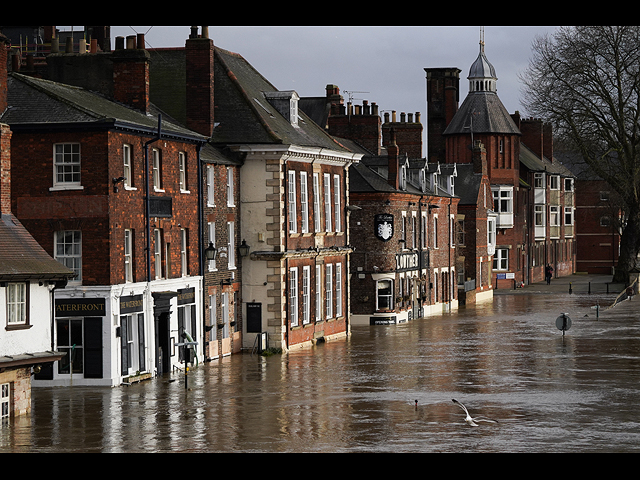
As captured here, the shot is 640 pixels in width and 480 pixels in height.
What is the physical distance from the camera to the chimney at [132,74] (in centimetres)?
3534

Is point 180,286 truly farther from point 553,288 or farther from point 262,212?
point 553,288

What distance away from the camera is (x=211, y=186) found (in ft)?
128

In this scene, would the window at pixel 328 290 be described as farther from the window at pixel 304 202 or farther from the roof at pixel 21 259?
the roof at pixel 21 259

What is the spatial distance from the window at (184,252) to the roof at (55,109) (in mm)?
4441

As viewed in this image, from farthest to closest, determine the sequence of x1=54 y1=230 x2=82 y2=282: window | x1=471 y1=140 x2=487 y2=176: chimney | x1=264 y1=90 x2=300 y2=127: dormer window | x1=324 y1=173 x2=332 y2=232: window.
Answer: x1=471 y1=140 x2=487 y2=176: chimney → x1=324 y1=173 x2=332 y2=232: window → x1=264 y1=90 x2=300 y2=127: dormer window → x1=54 y1=230 x2=82 y2=282: window

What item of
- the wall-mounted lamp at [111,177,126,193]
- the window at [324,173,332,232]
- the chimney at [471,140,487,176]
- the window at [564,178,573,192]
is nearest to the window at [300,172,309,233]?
the window at [324,173,332,232]

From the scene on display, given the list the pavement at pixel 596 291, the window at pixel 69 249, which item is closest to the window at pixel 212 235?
the window at pixel 69 249

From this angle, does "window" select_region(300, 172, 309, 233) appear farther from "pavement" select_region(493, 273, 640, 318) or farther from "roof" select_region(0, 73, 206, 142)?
"pavement" select_region(493, 273, 640, 318)

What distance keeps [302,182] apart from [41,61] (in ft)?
41.8

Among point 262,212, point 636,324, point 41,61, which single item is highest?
point 41,61

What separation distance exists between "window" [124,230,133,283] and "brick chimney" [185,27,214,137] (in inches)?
380

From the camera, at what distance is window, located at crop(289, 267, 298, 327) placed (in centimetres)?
4347
